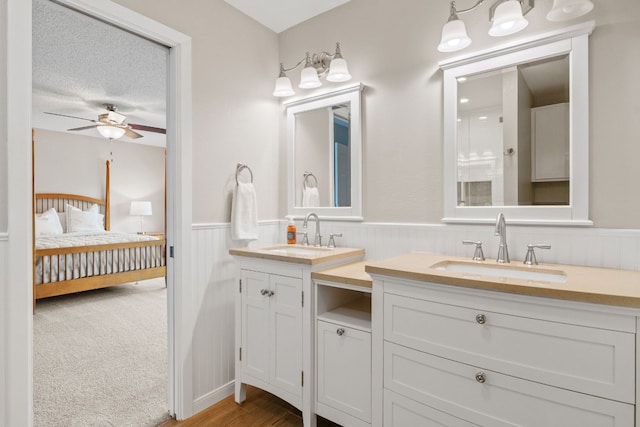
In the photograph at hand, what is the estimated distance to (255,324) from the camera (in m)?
1.96

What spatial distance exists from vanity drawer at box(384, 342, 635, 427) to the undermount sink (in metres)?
0.43

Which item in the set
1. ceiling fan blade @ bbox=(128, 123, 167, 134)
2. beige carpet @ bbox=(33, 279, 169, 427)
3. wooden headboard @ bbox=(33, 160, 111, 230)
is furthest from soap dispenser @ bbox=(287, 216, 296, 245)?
wooden headboard @ bbox=(33, 160, 111, 230)

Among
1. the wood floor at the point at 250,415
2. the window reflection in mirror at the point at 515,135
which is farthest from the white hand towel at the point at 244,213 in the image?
the window reflection in mirror at the point at 515,135

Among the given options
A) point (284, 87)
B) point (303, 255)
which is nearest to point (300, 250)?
point (303, 255)

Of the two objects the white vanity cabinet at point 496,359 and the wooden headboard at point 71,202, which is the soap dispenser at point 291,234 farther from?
the wooden headboard at point 71,202

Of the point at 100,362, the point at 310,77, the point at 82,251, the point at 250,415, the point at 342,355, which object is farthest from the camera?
the point at 82,251

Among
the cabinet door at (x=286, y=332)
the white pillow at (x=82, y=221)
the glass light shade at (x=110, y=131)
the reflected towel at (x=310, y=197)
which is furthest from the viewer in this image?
the white pillow at (x=82, y=221)

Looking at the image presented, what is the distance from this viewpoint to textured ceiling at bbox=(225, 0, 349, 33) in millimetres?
2236

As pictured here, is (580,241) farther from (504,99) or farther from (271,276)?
(271,276)

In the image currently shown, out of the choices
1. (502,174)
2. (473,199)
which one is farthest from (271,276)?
(502,174)

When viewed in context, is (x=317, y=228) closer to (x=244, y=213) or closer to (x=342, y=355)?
(x=244, y=213)

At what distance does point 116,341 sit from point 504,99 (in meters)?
3.51

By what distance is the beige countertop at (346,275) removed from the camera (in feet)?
5.10

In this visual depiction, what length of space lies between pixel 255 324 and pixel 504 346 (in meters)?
1.30
